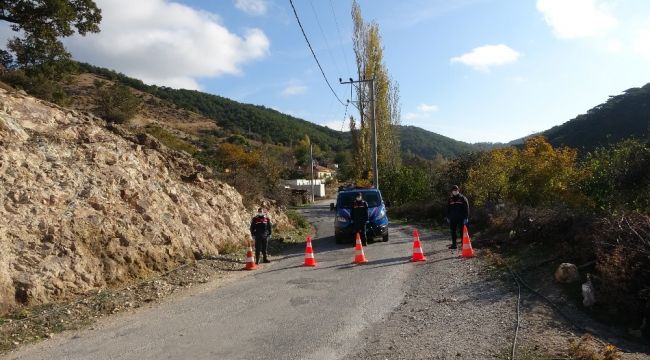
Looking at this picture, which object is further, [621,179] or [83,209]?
[621,179]

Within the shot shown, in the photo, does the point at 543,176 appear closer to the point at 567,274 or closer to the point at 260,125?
the point at 567,274

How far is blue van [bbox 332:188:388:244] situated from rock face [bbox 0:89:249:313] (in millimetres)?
3597

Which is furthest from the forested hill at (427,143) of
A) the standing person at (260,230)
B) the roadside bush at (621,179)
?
the standing person at (260,230)

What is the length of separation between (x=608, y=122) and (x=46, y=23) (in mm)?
55357

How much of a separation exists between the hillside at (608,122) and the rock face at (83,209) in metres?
43.5

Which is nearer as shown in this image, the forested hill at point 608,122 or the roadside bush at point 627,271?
the roadside bush at point 627,271

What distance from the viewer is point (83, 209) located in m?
10.7

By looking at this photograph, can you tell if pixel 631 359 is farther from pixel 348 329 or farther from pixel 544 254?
pixel 544 254

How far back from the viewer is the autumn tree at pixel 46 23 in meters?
16.5

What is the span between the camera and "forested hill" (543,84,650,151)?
164ft

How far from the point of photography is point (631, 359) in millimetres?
5559

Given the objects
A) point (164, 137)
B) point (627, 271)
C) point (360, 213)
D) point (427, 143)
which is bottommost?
point (627, 271)

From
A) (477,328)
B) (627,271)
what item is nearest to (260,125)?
(627,271)

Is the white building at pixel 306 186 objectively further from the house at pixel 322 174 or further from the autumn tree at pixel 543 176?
the autumn tree at pixel 543 176
